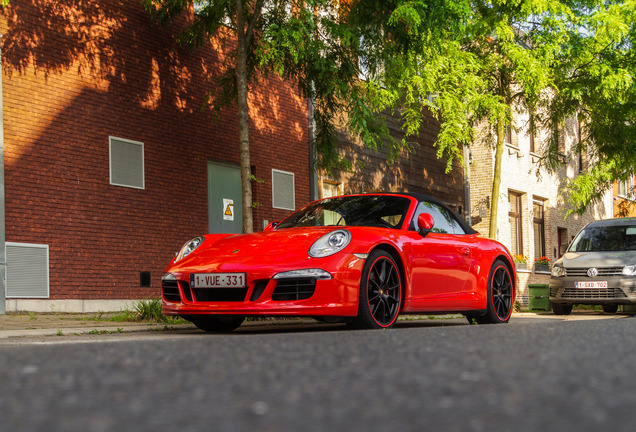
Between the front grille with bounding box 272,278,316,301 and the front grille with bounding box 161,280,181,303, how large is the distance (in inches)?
41.3

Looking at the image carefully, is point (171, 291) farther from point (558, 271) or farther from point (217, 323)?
point (558, 271)

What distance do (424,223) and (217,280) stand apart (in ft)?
7.63

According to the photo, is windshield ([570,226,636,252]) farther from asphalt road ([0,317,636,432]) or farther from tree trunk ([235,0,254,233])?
asphalt road ([0,317,636,432])

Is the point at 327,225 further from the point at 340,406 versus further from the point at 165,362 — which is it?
the point at 340,406

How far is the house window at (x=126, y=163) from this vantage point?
1419cm

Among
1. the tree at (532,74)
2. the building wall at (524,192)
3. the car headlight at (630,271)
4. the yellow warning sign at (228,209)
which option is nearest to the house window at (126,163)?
the yellow warning sign at (228,209)

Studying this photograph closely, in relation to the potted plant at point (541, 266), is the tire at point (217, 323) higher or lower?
lower

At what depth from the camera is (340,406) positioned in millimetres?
2289

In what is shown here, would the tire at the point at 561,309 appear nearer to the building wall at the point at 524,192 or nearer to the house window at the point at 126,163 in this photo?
the building wall at the point at 524,192

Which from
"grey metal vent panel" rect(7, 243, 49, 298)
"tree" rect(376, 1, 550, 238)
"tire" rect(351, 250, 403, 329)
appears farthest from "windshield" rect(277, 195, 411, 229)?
"tree" rect(376, 1, 550, 238)

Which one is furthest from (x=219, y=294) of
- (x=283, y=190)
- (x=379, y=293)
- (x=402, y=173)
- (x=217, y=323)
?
(x=402, y=173)

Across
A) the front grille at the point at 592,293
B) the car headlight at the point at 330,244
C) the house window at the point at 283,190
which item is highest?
the house window at the point at 283,190

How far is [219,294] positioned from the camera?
24.1ft

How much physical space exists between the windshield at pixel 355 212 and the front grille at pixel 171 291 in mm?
1665
